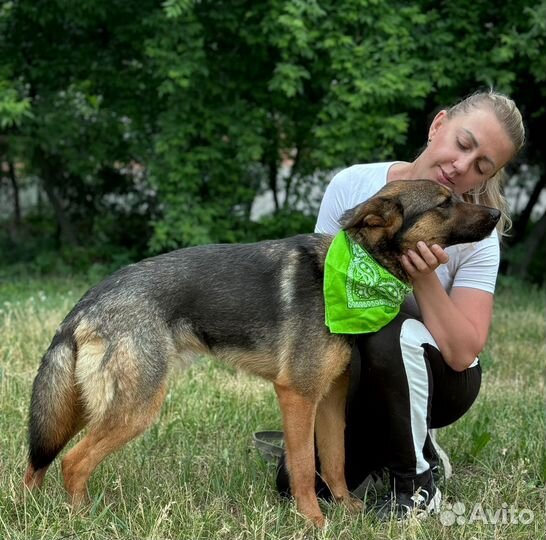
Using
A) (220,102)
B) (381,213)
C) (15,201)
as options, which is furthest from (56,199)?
(381,213)

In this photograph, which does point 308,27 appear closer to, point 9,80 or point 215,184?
point 215,184

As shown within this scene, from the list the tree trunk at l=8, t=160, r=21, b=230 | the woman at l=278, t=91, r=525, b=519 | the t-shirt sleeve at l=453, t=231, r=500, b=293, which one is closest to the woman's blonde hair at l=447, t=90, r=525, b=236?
the woman at l=278, t=91, r=525, b=519

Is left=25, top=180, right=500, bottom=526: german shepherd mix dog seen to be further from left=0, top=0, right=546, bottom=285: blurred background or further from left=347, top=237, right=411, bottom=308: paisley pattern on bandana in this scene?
left=0, top=0, right=546, bottom=285: blurred background

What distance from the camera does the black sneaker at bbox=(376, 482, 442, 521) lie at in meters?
3.91

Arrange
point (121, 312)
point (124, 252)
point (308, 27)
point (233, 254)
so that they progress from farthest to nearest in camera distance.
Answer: point (124, 252) < point (308, 27) < point (233, 254) < point (121, 312)

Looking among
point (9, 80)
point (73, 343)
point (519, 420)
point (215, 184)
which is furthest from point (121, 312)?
point (9, 80)

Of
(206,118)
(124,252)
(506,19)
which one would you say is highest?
(506,19)

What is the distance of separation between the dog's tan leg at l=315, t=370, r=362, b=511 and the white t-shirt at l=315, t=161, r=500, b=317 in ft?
1.88

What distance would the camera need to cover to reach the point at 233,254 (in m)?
4.05

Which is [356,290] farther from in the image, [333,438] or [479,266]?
[333,438]

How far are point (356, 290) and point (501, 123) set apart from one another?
3.59 feet

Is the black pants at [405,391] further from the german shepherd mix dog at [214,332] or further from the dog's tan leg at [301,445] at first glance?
the dog's tan leg at [301,445]

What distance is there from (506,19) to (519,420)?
625 cm

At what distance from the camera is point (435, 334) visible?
3975 mm
